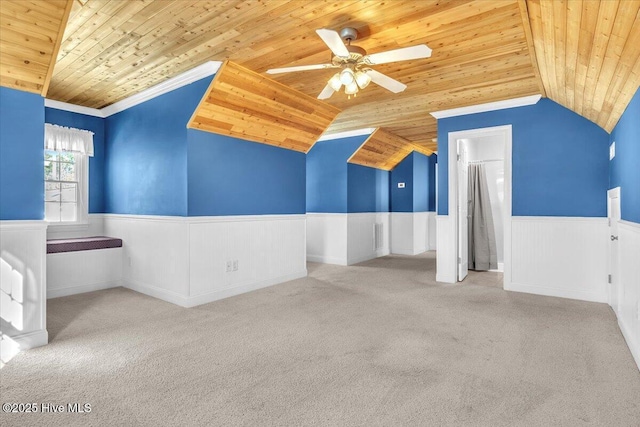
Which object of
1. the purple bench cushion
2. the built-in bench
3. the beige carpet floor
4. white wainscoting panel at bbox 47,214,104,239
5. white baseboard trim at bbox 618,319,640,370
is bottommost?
the beige carpet floor

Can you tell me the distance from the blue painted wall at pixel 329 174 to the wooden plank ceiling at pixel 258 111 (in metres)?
1.64

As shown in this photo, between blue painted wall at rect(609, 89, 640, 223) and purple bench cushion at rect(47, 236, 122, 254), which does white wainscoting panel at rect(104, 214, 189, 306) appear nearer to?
purple bench cushion at rect(47, 236, 122, 254)

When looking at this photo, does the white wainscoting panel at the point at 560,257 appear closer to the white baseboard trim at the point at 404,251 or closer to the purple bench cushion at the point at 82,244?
the white baseboard trim at the point at 404,251

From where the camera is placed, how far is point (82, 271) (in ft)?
14.7

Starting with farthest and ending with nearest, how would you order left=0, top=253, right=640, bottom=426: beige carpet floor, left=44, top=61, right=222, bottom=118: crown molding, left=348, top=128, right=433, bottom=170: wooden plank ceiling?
left=348, top=128, right=433, bottom=170: wooden plank ceiling < left=44, top=61, right=222, bottom=118: crown molding < left=0, top=253, right=640, bottom=426: beige carpet floor

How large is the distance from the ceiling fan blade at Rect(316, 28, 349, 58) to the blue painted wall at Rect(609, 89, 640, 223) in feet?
7.06

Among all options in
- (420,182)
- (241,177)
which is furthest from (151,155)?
(420,182)

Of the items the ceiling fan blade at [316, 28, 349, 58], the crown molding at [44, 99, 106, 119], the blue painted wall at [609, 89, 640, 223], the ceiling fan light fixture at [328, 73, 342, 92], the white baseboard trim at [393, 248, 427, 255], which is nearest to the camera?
the ceiling fan blade at [316, 28, 349, 58]

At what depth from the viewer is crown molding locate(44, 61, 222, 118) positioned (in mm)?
3547

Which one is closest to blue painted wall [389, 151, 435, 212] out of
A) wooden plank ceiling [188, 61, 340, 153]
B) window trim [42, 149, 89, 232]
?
wooden plank ceiling [188, 61, 340, 153]

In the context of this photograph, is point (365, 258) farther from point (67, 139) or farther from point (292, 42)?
point (67, 139)

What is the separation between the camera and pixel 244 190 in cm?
448

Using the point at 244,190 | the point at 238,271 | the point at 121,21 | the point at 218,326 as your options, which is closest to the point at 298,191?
the point at 244,190

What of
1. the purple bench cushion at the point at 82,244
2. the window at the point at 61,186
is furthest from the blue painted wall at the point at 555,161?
the window at the point at 61,186
